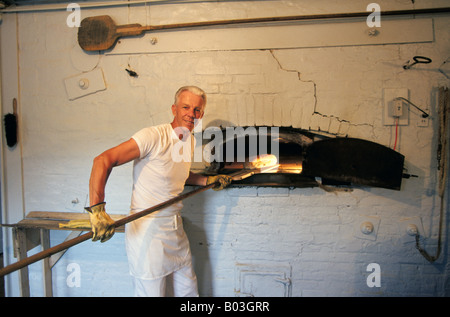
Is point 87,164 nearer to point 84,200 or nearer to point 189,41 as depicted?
point 84,200

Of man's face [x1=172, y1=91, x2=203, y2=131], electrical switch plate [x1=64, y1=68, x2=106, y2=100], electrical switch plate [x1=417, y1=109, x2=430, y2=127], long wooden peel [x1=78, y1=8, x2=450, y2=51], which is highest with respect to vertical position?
long wooden peel [x1=78, y1=8, x2=450, y2=51]

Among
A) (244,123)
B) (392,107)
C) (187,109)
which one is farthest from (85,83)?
(392,107)

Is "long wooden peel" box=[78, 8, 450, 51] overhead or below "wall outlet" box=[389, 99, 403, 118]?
overhead

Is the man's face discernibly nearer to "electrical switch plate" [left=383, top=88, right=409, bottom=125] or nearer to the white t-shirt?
the white t-shirt

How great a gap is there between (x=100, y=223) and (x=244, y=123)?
1350mm

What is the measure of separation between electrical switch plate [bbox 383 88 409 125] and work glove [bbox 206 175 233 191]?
1.38 meters

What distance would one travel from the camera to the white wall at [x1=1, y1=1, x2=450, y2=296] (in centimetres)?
205

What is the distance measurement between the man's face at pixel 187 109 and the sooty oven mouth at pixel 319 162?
0.45 metres

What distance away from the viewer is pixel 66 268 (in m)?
2.44

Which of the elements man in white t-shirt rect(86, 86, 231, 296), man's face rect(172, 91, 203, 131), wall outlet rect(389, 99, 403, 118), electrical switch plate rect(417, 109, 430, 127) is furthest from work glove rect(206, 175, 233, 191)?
electrical switch plate rect(417, 109, 430, 127)

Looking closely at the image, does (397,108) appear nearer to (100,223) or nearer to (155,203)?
(155,203)

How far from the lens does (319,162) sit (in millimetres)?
2109

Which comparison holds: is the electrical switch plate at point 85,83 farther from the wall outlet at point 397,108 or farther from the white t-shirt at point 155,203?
the wall outlet at point 397,108

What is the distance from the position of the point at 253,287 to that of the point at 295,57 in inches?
82.4
